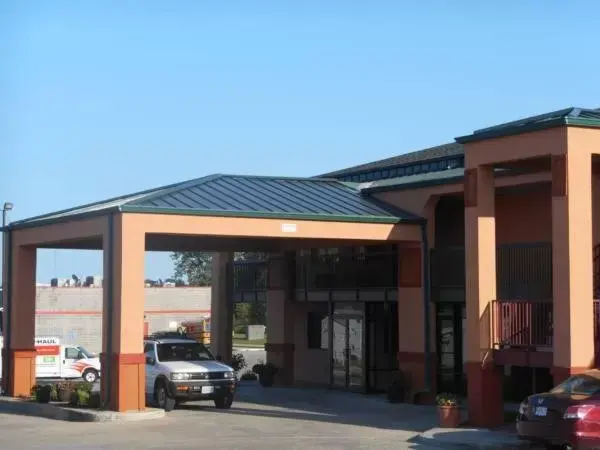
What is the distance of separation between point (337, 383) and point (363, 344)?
2053mm

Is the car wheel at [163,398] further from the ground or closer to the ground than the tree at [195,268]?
closer to the ground

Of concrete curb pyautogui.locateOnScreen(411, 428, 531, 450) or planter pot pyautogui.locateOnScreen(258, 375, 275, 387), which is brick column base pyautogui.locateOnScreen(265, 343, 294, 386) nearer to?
planter pot pyautogui.locateOnScreen(258, 375, 275, 387)

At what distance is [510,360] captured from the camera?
21828 millimetres

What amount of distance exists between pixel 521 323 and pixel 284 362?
45.4ft

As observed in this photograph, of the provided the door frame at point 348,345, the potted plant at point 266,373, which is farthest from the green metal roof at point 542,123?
the potted plant at point 266,373

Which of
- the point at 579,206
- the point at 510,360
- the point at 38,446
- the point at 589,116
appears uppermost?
the point at 589,116

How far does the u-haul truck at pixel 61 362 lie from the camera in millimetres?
42500

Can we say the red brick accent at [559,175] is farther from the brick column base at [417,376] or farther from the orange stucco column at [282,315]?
the orange stucco column at [282,315]

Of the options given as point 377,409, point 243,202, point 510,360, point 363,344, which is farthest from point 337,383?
point 510,360

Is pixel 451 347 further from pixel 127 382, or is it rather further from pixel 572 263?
pixel 572 263

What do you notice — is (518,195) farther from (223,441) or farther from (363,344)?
(223,441)

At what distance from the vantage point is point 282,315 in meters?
34.9

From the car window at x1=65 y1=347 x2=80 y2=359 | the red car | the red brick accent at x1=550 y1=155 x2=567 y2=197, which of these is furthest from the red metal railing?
the car window at x1=65 y1=347 x2=80 y2=359

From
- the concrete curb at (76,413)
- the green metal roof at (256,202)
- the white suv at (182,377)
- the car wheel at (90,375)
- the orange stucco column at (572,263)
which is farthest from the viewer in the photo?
the car wheel at (90,375)
